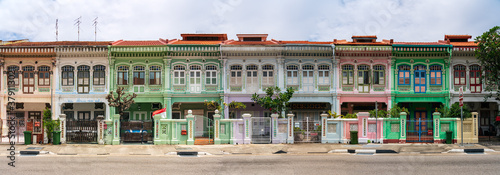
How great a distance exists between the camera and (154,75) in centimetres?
3378

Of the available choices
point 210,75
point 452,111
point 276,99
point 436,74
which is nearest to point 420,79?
point 436,74

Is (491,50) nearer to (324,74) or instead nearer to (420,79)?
(420,79)

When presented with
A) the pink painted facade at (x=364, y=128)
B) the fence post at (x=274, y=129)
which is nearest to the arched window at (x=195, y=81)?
the fence post at (x=274, y=129)

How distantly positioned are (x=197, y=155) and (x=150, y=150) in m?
3.06

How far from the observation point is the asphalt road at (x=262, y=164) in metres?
17.3

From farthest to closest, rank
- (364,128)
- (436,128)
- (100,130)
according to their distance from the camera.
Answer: (436,128) < (364,128) < (100,130)

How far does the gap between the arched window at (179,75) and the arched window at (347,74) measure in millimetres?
11556

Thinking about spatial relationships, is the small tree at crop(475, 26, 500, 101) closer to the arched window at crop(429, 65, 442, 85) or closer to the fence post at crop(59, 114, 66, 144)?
the arched window at crop(429, 65, 442, 85)

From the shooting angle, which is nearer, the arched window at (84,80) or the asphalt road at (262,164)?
the asphalt road at (262,164)

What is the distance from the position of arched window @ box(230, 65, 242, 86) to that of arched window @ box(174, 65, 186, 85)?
3.48 metres

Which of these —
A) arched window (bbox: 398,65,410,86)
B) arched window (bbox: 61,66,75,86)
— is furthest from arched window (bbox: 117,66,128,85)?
arched window (bbox: 398,65,410,86)

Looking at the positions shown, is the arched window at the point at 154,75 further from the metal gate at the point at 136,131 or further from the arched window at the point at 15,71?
the arched window at the point at 15,71

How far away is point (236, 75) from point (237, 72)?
23 cm

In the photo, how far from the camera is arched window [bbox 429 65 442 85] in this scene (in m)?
33.5
